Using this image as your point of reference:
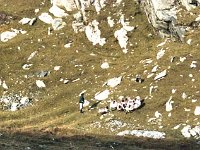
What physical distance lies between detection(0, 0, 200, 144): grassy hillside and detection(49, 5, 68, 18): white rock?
1787 mm

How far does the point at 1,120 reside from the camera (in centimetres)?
7175

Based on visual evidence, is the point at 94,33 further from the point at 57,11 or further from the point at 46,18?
the point at 57,11

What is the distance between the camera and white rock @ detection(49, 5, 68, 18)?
104 meters

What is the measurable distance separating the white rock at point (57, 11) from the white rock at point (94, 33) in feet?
30.8

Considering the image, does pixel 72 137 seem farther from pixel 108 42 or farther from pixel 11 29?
pixel 11 29

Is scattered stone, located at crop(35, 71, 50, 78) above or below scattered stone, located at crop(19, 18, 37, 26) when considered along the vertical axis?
below

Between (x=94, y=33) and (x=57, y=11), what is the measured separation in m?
14.6

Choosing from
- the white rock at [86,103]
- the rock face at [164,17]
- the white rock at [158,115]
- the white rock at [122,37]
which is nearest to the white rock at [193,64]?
the rock face at [164,17]

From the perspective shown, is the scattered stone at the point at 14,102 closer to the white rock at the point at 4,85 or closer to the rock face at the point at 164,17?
the white rock at the point at 4,85

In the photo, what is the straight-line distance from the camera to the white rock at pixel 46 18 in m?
102

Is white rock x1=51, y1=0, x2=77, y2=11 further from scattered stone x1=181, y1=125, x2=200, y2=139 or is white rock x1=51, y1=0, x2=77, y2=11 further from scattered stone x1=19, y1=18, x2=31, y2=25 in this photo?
scattered stone x1=181, y1=125, x2=200, y2=139

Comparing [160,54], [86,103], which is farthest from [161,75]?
[86,103]

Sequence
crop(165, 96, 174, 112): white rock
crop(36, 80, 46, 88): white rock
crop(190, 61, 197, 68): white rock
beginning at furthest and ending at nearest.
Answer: crop(36, 80, 46, 88): white rock
crop(190, 61, 197, 68): white rock
crop(165, 96, 174, 112): white rock

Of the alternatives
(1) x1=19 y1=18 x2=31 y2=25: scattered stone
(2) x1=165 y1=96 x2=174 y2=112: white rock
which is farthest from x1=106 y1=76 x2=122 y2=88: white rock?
(1) x1=19 y1=18 x2=31 y2=25: scattered stone
